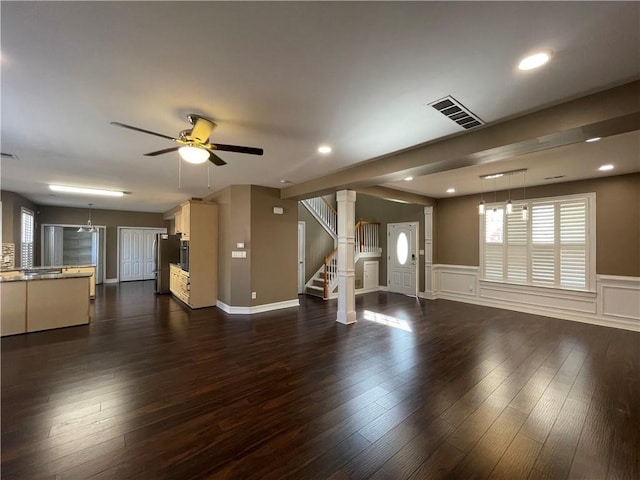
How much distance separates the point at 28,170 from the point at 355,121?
5617mm

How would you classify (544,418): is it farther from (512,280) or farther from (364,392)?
(512,280)

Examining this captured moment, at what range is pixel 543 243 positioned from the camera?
5.62 metres

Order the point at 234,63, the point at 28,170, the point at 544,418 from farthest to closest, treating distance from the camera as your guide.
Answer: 1. the point at 28,170
2. the point at 544,418
3. the point at 234,63

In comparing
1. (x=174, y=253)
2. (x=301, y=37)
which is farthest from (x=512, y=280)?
(x=174, y=253)

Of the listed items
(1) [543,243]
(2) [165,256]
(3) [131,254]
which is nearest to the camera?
(1) [543,243]

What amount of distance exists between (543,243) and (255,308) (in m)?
6.25

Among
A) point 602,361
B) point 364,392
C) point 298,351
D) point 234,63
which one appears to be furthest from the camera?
point 298,351

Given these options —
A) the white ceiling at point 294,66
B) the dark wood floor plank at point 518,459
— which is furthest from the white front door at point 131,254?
the dark wood floor plank at point 518,459

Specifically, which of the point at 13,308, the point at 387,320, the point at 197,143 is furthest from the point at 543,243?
the point at 13,308

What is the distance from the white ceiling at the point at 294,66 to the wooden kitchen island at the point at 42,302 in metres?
2.30

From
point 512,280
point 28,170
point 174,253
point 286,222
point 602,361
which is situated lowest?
point 602,361

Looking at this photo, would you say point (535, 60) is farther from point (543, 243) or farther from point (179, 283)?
point (179, 283)

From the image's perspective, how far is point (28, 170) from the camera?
4.51 metres

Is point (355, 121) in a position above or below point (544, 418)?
above
